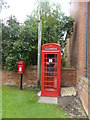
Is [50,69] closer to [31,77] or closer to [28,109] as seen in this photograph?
[31,77]

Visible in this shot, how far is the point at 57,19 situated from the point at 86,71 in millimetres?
3637

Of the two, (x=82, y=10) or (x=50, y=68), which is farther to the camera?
(x=50, y=68)

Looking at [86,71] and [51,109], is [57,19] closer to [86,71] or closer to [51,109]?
[86,71]

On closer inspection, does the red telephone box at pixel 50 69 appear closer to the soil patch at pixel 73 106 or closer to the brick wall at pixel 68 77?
the soil patch at pixel 73 106

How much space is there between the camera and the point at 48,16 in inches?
272

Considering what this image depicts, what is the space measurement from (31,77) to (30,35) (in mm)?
2314

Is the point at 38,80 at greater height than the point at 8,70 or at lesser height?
lesser

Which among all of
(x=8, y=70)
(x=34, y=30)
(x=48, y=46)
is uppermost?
(x=34, y=30)

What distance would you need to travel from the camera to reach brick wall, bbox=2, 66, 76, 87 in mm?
6224

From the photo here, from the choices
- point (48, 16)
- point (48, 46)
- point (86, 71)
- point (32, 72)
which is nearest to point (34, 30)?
point (48, 16)

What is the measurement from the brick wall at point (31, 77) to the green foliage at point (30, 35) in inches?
18.4

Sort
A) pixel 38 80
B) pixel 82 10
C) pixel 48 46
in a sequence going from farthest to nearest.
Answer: pixel 38 80, pixel 48 46, pixel 82 10

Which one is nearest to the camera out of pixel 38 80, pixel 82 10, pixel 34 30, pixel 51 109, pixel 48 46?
pixel 51 109

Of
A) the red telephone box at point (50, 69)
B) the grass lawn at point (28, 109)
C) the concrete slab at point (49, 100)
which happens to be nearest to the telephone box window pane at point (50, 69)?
the red telephone box at point (50, 69)
